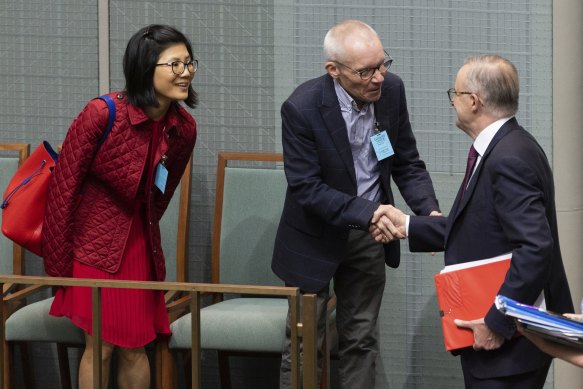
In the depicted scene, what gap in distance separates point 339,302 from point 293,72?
1.15m

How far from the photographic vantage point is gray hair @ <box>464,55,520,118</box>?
3049 mm

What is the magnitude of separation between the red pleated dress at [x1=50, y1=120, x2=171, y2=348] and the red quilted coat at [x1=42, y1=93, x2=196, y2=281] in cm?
3

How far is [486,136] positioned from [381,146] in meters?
0.80

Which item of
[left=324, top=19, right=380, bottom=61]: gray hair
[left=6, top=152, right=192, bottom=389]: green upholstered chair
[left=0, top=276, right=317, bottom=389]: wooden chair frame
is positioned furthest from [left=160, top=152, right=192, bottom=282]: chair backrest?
[left=0, top=276, right=317, bottom=389]: wooden chair frame

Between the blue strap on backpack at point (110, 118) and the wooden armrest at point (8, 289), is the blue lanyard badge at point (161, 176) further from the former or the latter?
the wooden armrest at point (8, 289)

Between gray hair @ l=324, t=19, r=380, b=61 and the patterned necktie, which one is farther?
gray hair @ l=324, t=19, r=380, b=61

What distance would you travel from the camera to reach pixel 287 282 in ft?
12.7

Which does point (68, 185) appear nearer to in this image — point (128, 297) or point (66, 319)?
point (128, 297)

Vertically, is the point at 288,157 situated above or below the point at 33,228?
above

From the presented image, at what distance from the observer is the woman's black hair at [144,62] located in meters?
3.77

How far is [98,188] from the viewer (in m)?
3.83

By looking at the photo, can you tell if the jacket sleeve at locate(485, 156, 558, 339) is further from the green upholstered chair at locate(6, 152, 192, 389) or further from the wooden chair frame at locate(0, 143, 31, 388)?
the wooden chair frame at locate(0, 143, 31, 388)

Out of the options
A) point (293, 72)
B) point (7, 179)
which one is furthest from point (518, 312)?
point (7, 179)

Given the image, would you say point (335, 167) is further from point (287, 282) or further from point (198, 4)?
point (198, 4)
